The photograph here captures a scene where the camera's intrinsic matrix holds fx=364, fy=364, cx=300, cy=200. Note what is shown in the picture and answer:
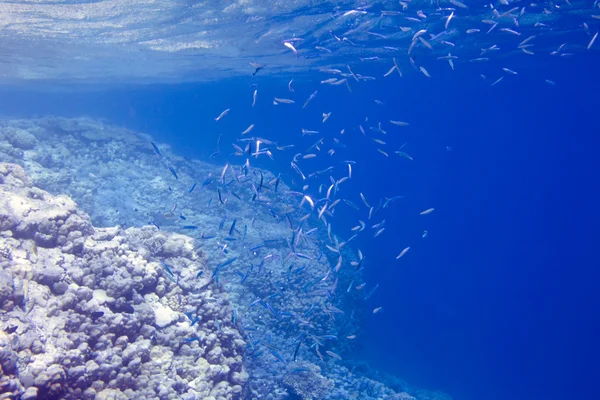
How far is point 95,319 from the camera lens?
5.75 metres

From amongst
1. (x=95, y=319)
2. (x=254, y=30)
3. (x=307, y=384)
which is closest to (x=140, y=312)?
(x=95, y=319)

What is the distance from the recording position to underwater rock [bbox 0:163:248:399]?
466 cm

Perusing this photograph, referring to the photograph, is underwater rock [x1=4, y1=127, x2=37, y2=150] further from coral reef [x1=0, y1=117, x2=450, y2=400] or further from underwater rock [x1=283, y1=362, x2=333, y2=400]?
underwater rock [x1=283, y1=362, x2=333, y2=400]

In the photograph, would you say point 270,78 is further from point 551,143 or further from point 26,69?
point 551,143

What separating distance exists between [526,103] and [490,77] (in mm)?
25771

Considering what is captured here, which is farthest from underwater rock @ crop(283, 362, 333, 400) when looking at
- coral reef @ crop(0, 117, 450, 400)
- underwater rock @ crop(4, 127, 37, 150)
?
underwater rock @ crop(4, 127, 37, 150)

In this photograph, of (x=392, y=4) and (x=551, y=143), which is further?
(x=551, y=143)

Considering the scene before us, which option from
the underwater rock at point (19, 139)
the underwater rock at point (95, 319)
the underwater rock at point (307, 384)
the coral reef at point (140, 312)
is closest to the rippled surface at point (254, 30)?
the underwater rock at point (19, 139)

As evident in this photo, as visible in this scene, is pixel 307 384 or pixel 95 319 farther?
pixel 307 384

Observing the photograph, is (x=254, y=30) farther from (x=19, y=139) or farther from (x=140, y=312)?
(x=140, y=312)

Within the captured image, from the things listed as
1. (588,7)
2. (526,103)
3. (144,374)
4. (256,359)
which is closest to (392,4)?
(588,7)

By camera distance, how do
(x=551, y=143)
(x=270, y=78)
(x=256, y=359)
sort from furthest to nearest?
(x=551, y=143)
(x=270, y=78)
(x=256, y=359)

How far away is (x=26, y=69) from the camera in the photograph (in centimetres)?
3631

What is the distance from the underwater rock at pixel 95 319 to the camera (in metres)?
4.66
